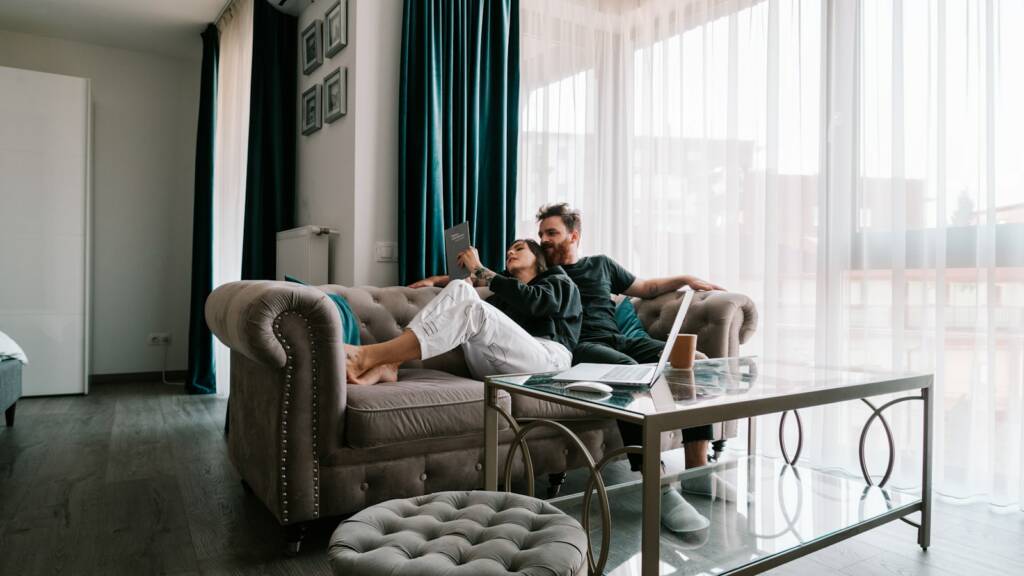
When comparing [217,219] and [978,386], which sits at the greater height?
[217,219]

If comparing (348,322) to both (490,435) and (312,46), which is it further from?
(312,46)

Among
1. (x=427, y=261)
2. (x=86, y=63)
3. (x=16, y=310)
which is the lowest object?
(x=16, y=310)

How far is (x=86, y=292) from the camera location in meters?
4.35

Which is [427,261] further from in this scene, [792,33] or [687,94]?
[792,33]

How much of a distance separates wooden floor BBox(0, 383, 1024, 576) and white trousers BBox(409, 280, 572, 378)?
1.67ft

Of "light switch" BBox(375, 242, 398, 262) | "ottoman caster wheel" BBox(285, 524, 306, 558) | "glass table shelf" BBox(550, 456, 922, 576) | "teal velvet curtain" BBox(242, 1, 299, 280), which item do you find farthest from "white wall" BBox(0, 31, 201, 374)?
"glass table shelf" BBox(550, 456, 922, 576)

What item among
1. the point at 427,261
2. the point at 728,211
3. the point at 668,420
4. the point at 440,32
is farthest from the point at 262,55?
the point at 668,420

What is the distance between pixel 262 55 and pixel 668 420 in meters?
3.64

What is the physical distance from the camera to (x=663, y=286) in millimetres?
2793

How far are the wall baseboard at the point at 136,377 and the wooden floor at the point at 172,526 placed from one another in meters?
2.07

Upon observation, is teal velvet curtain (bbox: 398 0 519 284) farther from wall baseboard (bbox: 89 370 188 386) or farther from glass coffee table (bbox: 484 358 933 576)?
wall baseboard (bbox: 89 370 188 386)

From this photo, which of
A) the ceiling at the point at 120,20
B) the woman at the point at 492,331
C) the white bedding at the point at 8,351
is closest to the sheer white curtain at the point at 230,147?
the ceiling at the point at 120,20

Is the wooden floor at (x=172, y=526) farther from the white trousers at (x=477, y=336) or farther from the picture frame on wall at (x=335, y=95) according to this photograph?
the picture frame on wall at (x=335, y=95)

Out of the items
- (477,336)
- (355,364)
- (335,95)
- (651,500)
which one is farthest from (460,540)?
(335,95)
